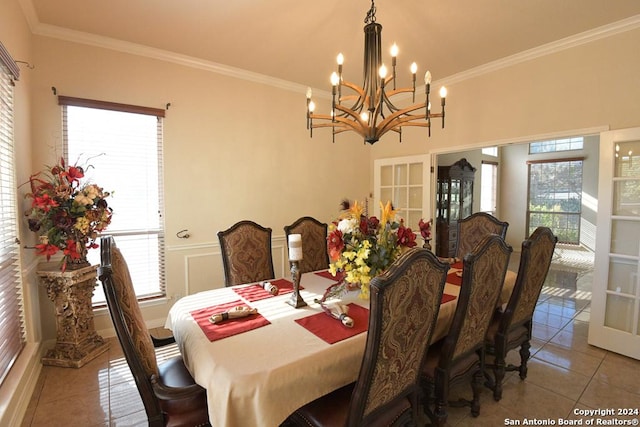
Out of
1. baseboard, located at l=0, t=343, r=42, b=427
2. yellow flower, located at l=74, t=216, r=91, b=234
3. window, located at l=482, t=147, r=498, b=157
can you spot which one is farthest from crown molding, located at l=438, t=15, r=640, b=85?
baseboard, located at l=0, t=343, r=42, b=427

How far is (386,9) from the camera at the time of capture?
2398 mm

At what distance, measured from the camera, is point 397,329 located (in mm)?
1176

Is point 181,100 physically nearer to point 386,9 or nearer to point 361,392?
point 386,9

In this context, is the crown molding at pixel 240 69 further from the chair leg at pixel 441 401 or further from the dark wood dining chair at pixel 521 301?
the chair leg at pixel 441 401

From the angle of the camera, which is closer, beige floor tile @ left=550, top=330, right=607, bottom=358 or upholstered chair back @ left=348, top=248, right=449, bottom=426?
upholstered chair back @ left=348, top=248, right=449, bottom=426

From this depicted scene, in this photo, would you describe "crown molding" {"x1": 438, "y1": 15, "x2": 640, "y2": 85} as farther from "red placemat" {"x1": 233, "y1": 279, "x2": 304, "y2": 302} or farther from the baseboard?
the baseboard

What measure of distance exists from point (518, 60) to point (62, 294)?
16.2 ft

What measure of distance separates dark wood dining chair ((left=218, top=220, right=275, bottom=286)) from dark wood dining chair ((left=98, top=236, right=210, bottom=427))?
1.11 metres

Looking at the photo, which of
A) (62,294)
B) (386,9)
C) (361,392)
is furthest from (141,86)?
(361,392)

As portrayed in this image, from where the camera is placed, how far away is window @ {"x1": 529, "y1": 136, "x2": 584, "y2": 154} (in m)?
6.53

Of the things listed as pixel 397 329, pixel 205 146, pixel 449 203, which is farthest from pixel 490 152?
pixel 397 329

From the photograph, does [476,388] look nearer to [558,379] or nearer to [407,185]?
[558,379]

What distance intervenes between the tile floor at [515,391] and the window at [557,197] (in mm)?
4890

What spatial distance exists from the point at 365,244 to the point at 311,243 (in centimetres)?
127
